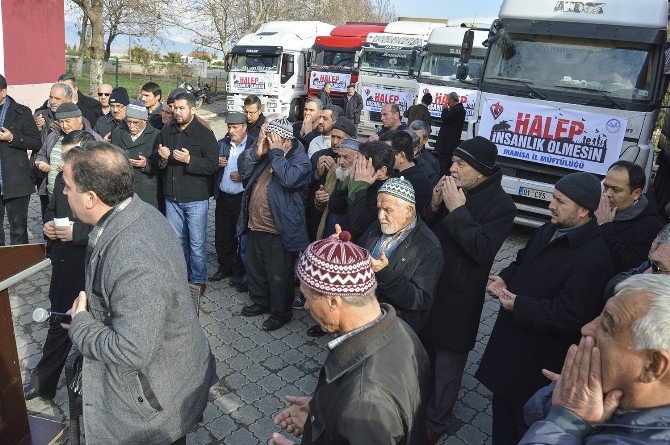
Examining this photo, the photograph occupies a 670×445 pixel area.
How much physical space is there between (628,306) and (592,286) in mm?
1397

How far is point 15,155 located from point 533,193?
653 cm

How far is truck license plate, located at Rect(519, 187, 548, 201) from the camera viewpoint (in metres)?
7.34

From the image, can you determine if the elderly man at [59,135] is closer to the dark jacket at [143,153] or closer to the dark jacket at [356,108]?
the dark jacket at [143,153]

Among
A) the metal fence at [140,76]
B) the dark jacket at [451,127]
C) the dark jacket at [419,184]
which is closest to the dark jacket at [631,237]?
the dark jacket at [419,184]

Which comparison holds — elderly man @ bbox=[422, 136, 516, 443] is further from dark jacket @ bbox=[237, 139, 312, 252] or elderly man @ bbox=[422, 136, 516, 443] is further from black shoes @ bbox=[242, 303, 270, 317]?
black shoes @ bbox=[242, 303, 270, 317]

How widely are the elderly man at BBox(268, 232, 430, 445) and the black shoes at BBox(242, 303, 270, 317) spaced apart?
10.4 feet

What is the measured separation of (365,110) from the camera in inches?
627

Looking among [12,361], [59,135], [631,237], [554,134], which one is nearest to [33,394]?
[12,361]

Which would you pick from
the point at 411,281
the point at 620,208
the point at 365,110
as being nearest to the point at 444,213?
the point at 411,281

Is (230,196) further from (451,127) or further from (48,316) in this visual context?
(451,127)

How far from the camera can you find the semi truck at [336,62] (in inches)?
758

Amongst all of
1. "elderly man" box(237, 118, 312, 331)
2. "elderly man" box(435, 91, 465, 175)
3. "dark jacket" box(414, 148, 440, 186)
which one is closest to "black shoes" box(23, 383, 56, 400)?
"elderly man" box(237, 118, 312, 331)

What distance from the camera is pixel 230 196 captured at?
5652mm

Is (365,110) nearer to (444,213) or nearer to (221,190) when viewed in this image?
(221,190)
